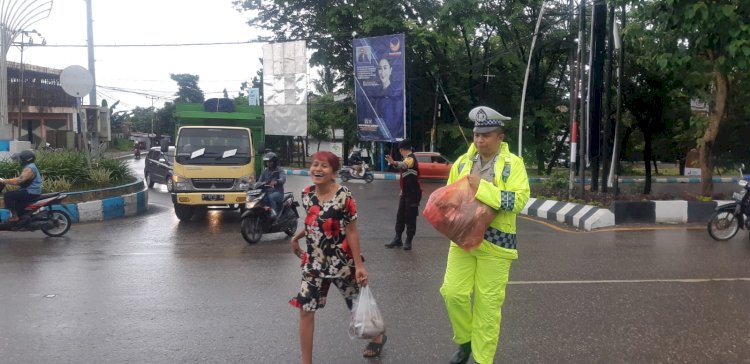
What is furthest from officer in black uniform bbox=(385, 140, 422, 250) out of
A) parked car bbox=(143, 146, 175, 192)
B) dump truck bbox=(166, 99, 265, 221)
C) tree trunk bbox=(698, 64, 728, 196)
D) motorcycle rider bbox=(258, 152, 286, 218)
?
parked car bbox=(143, 146, 175, 192)

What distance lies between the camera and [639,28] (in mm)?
14352

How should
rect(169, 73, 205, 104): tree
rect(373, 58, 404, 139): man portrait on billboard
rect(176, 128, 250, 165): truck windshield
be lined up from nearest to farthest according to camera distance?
rect(176, 128, 250, 165): truck windshield < rect(373, 58, 404, 139): man portrait on billboard < rect(169, 73, 205, 104): tree

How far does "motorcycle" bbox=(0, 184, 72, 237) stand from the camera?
1045 centimetres

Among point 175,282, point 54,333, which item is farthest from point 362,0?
point 54,333

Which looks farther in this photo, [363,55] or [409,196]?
[363,55]

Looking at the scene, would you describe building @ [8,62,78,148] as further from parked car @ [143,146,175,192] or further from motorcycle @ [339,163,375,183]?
motorcycle @ [339,163,375,183]

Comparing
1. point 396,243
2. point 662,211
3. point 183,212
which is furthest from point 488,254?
point 183,212

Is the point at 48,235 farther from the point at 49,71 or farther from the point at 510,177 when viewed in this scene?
the point at 49,71

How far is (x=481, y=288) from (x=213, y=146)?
10.00m

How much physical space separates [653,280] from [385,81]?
71.7 ft

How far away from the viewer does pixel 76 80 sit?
14.4m

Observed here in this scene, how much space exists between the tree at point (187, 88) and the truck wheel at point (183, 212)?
53.5 meters

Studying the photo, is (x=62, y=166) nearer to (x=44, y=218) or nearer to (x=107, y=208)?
(x=107, y=208)

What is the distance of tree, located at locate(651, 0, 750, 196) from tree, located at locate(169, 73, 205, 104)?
56.3 meters
